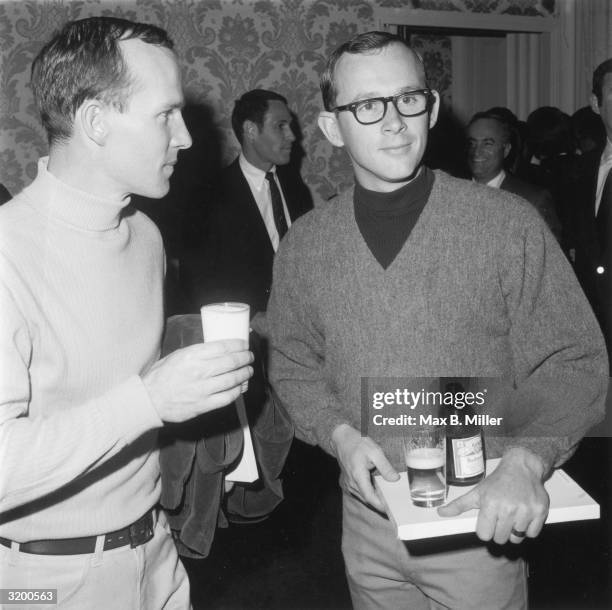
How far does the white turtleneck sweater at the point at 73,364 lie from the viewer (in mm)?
987

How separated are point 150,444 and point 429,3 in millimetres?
4169

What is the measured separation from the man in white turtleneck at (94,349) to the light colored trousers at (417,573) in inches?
14.1

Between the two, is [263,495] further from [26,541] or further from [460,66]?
[460,66]

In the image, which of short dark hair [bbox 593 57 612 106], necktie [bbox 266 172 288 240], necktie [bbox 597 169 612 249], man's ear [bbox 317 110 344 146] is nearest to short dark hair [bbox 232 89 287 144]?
necktie [bbox 266 172 288 240]

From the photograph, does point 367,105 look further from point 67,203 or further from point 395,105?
point 67,203

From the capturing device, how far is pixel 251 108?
389cm

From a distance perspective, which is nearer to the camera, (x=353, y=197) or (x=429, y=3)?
(x=353, y=197)

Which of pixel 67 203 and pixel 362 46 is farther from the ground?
pixel 362 46

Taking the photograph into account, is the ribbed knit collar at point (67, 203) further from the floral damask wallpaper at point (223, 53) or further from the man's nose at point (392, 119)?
the floral damask wallpaper at point (223, 53)

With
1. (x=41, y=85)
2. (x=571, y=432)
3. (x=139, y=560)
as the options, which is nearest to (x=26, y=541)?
(x=139, y=560)

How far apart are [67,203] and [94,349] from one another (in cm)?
26

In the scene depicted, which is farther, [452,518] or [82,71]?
[82,71]

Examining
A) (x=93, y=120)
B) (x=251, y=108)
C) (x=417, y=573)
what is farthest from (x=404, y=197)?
(x=251, y=108)

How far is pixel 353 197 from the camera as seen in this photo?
1.42 metres
